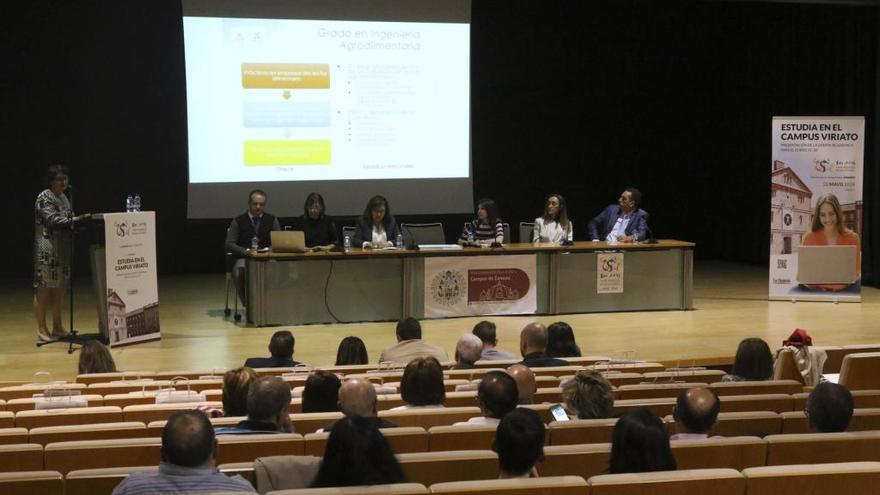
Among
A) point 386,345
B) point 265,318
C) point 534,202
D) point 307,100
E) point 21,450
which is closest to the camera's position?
point 21,450

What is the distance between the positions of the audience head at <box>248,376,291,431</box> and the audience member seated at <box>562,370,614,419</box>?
117 cm

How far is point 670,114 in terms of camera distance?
610 inches

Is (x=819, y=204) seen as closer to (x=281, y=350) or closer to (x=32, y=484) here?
(x=281, y=350)

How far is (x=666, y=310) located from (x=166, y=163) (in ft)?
21.2

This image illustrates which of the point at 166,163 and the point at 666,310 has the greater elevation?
the point at 166,163

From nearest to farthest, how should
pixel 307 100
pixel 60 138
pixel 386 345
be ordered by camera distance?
1. pixel 386 345
2. pixel 307 100
3. pixel 60 138

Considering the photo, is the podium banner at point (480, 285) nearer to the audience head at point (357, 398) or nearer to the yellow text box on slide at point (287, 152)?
the yellow text box on slide at point (287, 152)

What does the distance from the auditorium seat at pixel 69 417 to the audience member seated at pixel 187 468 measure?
1.52 metres

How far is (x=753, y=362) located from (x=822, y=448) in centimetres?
217

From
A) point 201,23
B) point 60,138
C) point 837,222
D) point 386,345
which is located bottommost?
point 386,345

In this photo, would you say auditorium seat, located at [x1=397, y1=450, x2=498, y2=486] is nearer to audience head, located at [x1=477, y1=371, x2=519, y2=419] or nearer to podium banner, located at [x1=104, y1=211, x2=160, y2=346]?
audience head, located at [x1=477, y1=371, x2=519, y2=419]

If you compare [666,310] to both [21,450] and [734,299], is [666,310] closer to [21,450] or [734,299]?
[734,299]

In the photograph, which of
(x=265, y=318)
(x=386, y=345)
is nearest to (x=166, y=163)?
(x=265, y=318)

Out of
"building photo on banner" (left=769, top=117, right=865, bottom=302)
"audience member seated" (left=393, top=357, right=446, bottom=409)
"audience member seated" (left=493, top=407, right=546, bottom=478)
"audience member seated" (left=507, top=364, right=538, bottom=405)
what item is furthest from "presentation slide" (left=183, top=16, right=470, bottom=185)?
"audience member seated" (left=493, top=407, right=546, bottom=478)
